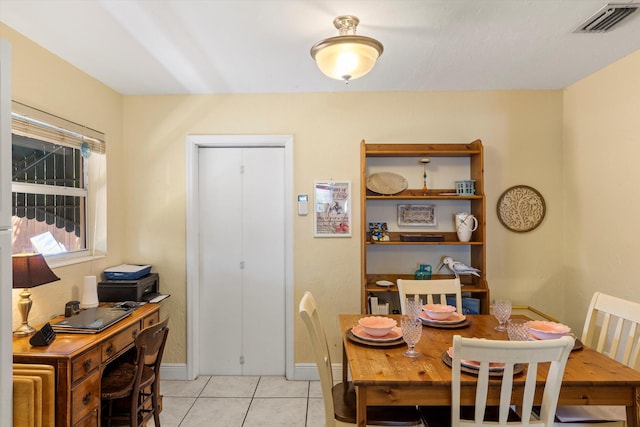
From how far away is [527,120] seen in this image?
3.24 meters

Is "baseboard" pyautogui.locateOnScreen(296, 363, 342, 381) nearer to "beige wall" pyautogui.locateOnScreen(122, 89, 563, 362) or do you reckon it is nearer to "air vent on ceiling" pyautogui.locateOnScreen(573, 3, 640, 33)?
"beige wall" pyautogui.locateOnScreen(122, 89, 563, 362)

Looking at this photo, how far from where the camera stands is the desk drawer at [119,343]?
84.2 inches

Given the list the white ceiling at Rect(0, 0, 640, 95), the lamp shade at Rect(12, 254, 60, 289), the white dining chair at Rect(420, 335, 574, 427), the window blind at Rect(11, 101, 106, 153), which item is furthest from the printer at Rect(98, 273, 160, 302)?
the white dining chair at Rect(420, 335, 574, 427)

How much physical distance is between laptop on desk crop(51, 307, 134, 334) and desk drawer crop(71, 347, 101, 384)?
0.55ft

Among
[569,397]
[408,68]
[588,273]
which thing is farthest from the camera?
[588,273]

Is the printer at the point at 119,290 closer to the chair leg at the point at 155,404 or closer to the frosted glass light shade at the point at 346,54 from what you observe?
the chair leg at the point at 155,404

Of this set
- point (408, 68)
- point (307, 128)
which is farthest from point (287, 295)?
point (408, 68)

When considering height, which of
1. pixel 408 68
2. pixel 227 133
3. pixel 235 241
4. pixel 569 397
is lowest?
pixel 569 397

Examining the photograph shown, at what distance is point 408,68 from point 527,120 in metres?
1.28

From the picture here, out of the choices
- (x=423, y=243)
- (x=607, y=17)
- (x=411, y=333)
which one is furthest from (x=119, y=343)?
(x=607, y=17)

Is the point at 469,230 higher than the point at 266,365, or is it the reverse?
the point at 469,230

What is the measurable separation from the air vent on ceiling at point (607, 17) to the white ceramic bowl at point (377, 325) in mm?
2017

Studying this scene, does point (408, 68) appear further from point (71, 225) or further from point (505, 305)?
point (71, 225)

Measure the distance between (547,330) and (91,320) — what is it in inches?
104
